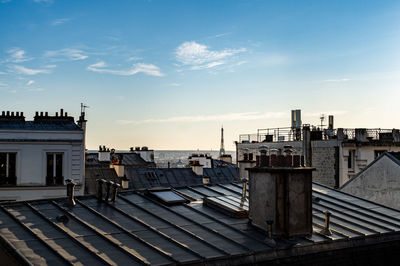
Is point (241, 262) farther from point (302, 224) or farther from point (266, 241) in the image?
point (302, 224)

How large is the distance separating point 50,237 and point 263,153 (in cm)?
653

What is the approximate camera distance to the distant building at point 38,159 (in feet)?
96.5

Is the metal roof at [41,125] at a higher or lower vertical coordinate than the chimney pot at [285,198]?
higher

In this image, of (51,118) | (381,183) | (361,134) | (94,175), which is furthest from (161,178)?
(381,183)

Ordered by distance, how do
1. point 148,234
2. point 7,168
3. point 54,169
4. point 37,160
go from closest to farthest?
1. point 148,234
2. point 7,168
3. point 37,160
4. point 54,169

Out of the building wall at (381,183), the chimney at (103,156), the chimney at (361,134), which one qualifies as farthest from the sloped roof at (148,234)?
the chimney at (103,156)

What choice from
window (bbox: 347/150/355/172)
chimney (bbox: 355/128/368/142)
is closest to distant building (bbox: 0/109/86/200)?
window (bbox: 347/150/355/172)

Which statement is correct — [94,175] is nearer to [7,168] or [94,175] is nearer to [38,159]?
[38,159]

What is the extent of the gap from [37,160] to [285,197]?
22016mm

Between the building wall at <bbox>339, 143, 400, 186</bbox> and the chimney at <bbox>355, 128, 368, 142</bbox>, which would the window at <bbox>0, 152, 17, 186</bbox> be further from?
the chimney at <bbox>355, 128, 368, 142</bbox>

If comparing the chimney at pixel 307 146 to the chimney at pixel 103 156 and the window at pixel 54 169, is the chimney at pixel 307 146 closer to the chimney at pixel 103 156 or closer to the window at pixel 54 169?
the window at pixel 54 169

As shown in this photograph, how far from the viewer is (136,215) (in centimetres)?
1355

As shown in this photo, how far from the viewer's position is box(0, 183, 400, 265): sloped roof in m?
10.3

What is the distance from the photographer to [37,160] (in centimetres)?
2998
